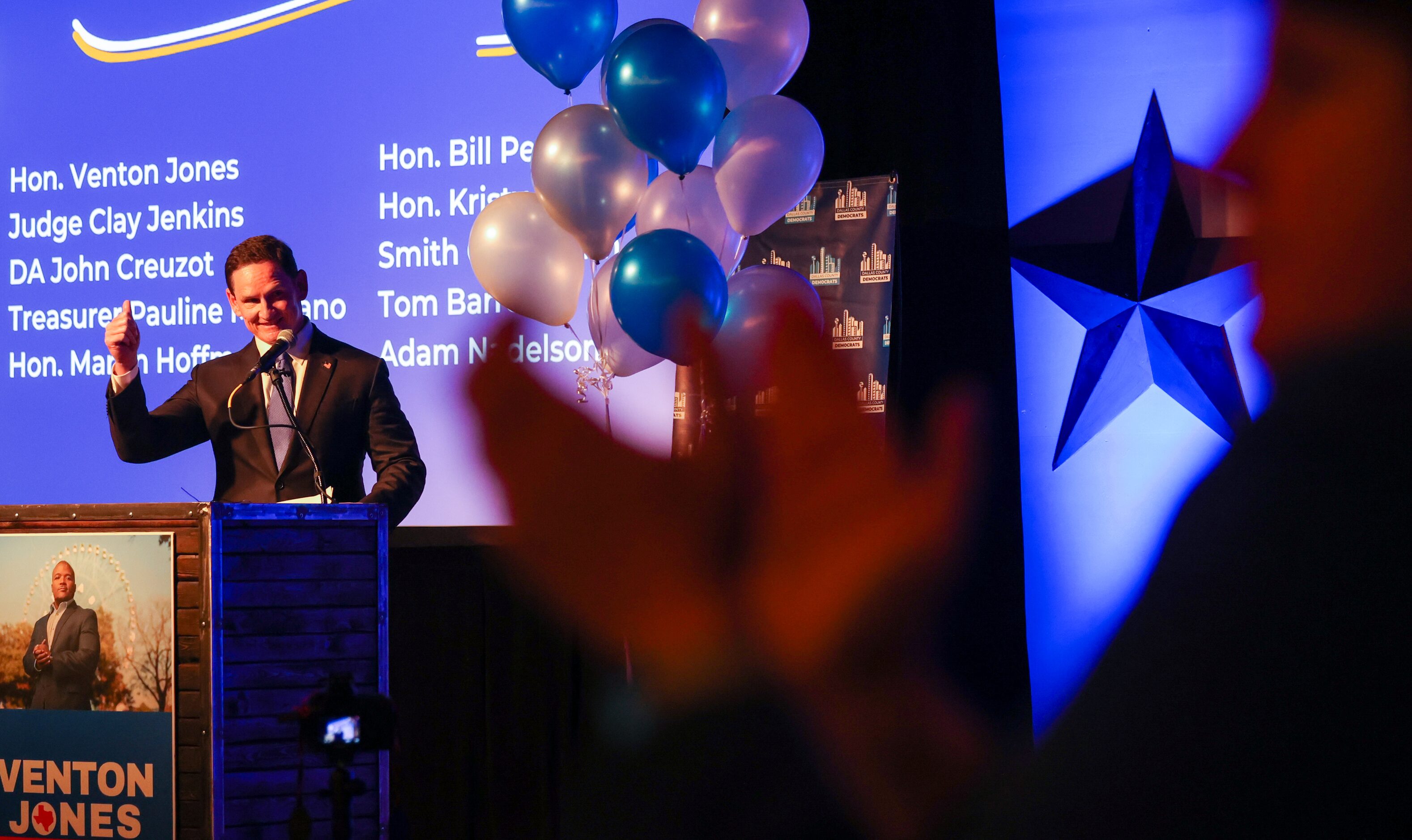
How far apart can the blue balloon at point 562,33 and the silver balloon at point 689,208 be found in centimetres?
33

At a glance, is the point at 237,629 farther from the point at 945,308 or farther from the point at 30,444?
the point at 945,308

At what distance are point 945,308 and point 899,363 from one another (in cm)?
23

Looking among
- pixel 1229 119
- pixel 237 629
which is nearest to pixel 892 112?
pixel 1229 119

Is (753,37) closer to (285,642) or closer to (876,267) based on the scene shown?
(876,267)

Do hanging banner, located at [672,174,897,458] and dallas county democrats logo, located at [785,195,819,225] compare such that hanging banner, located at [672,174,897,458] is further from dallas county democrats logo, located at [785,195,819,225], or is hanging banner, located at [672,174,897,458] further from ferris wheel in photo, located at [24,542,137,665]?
ferris wheel in photo, located at [24,542,137,665]

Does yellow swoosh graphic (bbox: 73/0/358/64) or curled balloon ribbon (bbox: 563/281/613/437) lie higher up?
yellow swoosh graphic (bbox: 73/0/358/64)

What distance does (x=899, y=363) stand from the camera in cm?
298

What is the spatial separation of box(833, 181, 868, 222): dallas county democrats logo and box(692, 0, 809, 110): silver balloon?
0.53 m

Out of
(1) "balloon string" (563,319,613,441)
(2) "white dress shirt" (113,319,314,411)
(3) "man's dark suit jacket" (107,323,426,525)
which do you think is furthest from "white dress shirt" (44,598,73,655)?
(1) "balloon string" (563,319,613,441)

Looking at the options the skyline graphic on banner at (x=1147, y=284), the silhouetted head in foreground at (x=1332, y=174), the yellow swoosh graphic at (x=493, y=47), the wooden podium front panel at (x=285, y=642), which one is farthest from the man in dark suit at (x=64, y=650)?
the silhouetted head in foreground at (x=1332, y=174)

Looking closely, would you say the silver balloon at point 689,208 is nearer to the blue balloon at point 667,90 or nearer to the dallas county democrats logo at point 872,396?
the blue balloon at point 667,90

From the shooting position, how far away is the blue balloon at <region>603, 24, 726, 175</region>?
6.86ft

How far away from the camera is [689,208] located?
243 cm

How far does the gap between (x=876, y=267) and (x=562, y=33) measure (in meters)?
1.16
